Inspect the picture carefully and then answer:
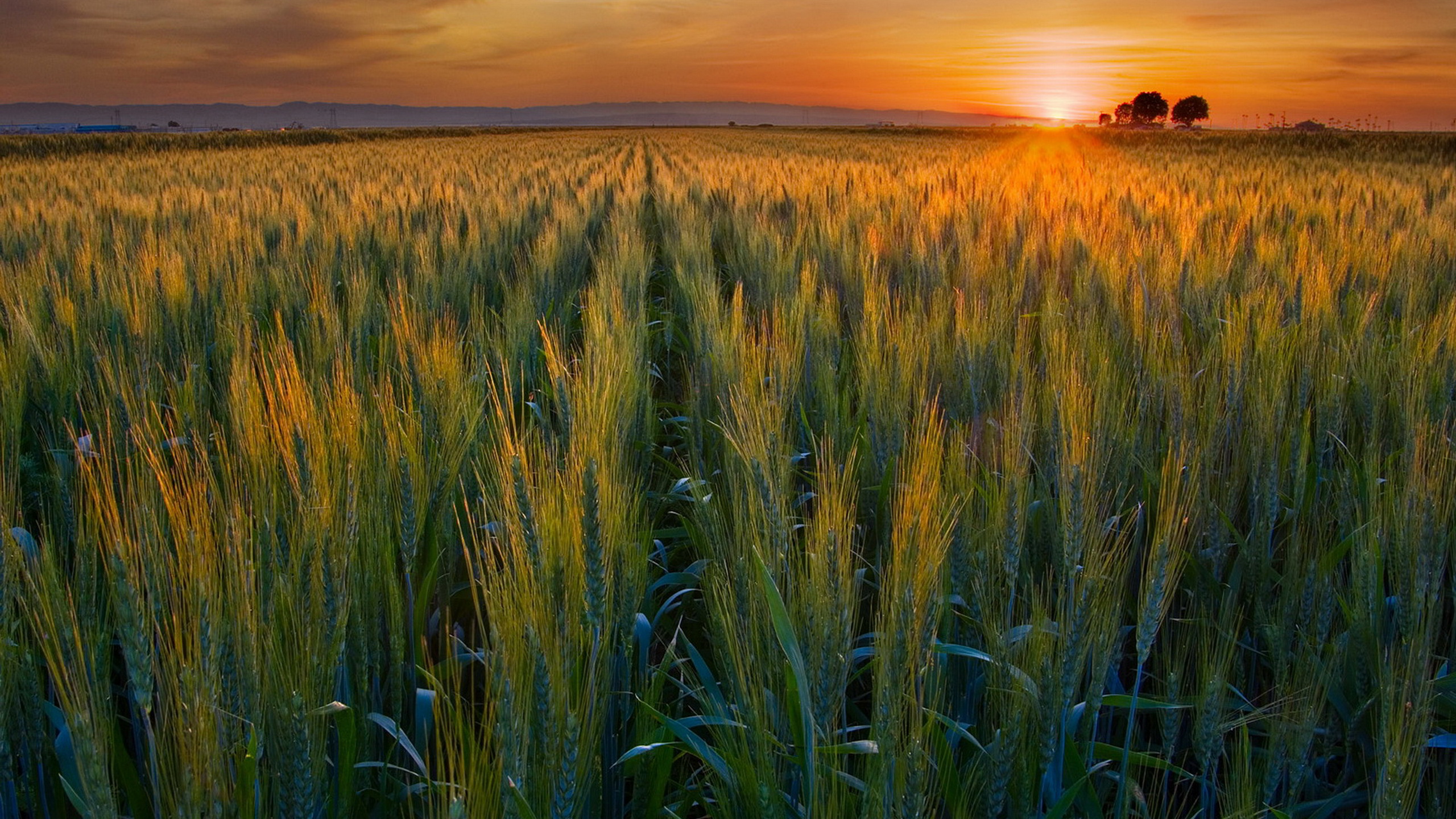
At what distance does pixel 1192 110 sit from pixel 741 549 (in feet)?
293

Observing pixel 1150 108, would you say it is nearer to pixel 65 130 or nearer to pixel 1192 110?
pixel 1192 110

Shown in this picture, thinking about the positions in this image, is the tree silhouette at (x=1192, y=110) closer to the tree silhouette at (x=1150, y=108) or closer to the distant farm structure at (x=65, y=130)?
the tree silhouette at (x=1150, y=108)

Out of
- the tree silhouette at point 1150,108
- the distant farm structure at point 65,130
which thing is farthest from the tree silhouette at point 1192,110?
the distant farm structure at point 65,130

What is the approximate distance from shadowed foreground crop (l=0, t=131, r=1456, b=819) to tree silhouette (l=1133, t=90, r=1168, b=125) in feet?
282

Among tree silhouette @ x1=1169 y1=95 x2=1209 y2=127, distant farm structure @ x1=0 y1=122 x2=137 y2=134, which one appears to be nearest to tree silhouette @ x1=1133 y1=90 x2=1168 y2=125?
tree silhouette @ x1=1169 y1=95 x2=1209 y2=127

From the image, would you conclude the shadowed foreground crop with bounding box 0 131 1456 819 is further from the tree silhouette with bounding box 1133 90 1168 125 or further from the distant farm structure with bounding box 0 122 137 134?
the tree silhouette with bounding box 1133 90 1168 125

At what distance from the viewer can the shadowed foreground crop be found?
888mm

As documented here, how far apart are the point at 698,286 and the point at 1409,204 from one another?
5515 mm

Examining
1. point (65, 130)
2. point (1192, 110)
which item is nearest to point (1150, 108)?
point (1192, 110)

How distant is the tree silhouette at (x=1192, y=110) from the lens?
7419 centimetres

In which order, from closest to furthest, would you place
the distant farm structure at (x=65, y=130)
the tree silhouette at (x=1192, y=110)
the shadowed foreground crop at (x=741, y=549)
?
1. the shadowed foreground crop at (x=741, y=549)
2. the distant farm structure at (x=65, y=130)
3. the tree silhouette at (x=1192, y=110)

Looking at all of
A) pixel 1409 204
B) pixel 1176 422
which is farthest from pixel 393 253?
pixel 1409 204

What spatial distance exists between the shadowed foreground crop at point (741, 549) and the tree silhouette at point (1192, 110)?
8544 cm

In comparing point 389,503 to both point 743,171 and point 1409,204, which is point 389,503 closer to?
point 1409,204
